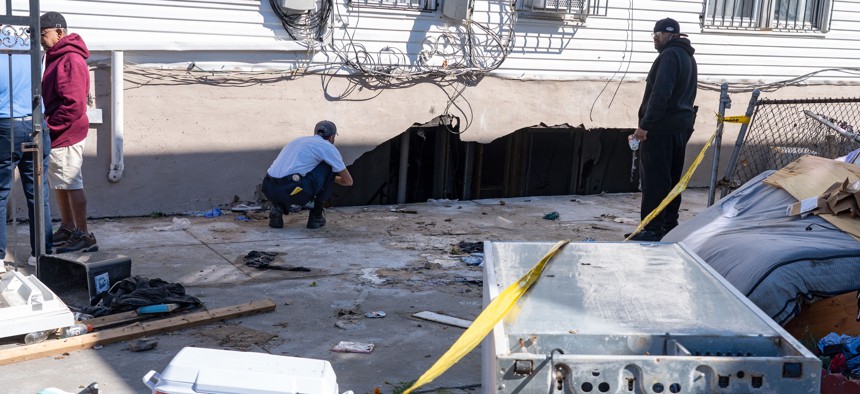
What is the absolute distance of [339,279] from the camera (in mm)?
6887

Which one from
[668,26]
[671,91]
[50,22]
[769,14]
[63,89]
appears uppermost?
[769,14]

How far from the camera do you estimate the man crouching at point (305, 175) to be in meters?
8.68

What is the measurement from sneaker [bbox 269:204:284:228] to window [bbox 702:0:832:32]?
6.49m

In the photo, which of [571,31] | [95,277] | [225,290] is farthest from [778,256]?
[571,31]

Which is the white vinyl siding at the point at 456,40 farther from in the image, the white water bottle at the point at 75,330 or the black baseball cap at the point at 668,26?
the white water bottle at the point at 75,330

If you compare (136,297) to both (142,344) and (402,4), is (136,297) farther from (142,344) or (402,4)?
(402,4)

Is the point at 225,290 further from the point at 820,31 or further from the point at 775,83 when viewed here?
the point at 820,31

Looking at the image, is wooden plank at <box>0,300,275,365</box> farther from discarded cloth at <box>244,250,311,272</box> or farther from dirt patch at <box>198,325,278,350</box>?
discarded cloth at <box>244,250,311,272</box>

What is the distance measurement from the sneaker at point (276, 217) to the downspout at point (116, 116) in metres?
1.54

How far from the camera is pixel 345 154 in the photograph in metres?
10.1

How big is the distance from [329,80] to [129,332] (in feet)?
16.6

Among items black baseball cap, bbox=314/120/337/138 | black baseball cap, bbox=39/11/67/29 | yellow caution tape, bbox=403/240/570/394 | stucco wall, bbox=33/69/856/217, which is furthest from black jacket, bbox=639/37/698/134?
black baseball cap, bbox=39/11/67/29

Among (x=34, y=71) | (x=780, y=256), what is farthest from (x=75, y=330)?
(x=780, y=256)

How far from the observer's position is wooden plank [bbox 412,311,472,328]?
19.0 feet
